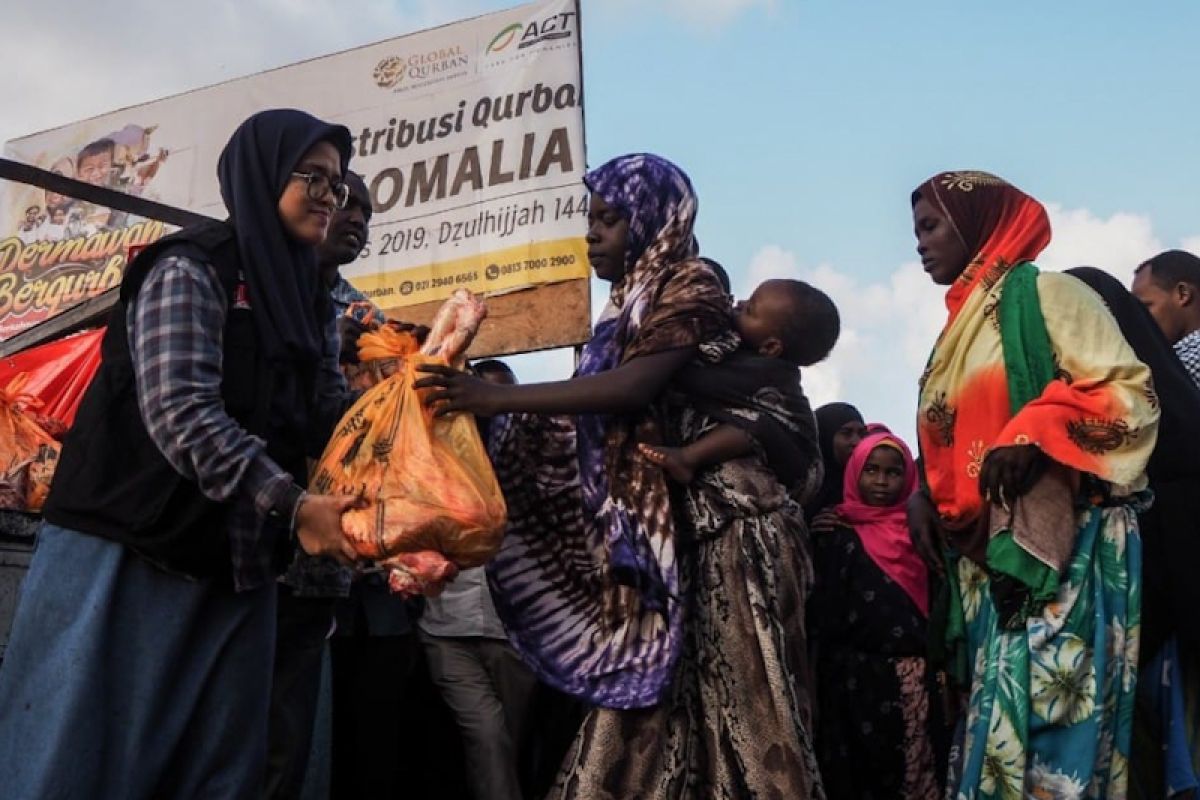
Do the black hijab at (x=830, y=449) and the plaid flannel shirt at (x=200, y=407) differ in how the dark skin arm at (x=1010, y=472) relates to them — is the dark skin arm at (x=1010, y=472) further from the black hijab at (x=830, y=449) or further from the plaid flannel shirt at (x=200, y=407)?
the black hijab at (x=830, y=449)

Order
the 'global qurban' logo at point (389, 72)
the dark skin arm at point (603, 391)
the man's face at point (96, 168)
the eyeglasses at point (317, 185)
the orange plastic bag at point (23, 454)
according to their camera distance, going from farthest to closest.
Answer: the man's face at point (96, 168)
the 'global qurban' logo at point (389, 72)
the orange plastic bag at point (23, 454)
the dark skin arm at point (603, 391)
the eyeglasses at point (317, 185)

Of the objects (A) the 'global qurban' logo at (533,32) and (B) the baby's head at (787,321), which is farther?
(A) the 'global qurban' logo at (533,32)

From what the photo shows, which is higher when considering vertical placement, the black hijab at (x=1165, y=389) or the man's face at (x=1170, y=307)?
the man's face at (x=1170, y=307)

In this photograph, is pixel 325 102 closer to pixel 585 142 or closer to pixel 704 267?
pixel 585 142

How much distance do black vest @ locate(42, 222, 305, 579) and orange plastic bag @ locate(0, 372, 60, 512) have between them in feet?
6.55

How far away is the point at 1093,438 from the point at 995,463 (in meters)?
0.26

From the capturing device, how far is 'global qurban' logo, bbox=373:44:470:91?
7.29 meters

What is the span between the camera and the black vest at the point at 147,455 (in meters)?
2.78

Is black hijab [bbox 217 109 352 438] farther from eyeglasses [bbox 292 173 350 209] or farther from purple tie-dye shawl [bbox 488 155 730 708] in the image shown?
purple tie-dye shawl [bbox 488 155 730 708]

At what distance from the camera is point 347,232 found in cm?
471

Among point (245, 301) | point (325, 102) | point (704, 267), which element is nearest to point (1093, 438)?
point (704, 267)

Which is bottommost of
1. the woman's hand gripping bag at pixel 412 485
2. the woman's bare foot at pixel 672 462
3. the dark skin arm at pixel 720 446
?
the woman's hand gripping bag at pixel 412 485

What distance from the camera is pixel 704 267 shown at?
383 cm

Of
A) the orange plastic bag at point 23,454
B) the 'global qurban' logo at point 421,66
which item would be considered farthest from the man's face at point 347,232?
the 'global qurban' logo at point 421,66
